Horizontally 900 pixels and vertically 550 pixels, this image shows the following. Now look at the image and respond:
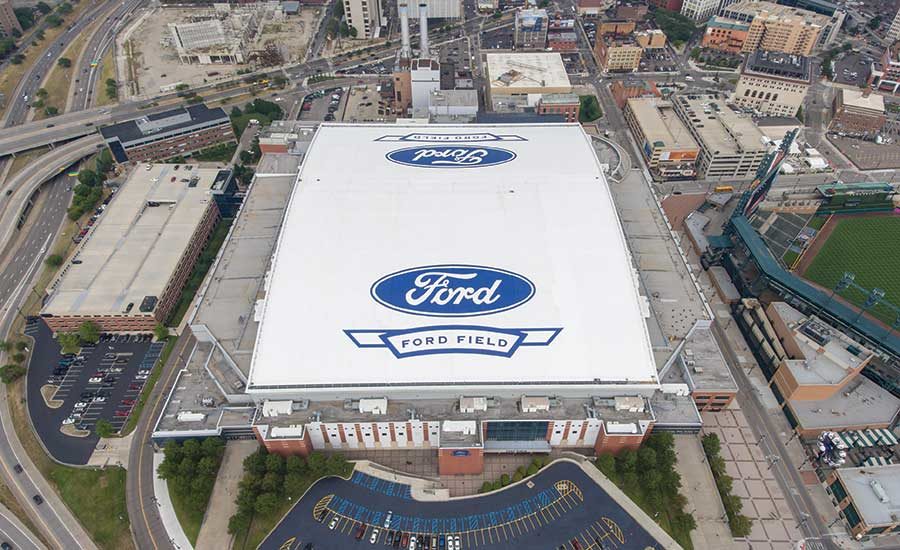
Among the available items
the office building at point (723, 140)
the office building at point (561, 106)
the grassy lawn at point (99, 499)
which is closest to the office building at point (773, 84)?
the office building at point (723, 140)

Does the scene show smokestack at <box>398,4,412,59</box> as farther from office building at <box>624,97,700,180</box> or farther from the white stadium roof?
the white stadium roof

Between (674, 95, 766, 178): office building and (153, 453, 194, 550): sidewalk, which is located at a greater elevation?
(674, 95, 766, 178): office building

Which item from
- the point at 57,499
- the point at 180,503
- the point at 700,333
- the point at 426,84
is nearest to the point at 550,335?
the point at 700,333

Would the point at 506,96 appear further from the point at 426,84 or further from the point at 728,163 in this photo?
the point at 728,163

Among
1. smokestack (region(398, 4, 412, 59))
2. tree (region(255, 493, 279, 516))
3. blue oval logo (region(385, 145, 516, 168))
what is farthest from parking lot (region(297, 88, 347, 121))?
tree (region(255, 493, 279, 516))

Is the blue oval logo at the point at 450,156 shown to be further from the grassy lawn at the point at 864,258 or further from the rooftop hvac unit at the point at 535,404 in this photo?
the grassy lawn at the point at 864,258

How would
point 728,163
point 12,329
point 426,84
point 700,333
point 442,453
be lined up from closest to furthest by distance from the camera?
point 442,453 → point 700,333 → point 12,329 → point 728,163 → point 426,84

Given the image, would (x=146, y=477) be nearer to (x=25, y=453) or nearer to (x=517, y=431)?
(x=25, y=453)

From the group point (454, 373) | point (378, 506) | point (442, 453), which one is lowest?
point (378, 506)
